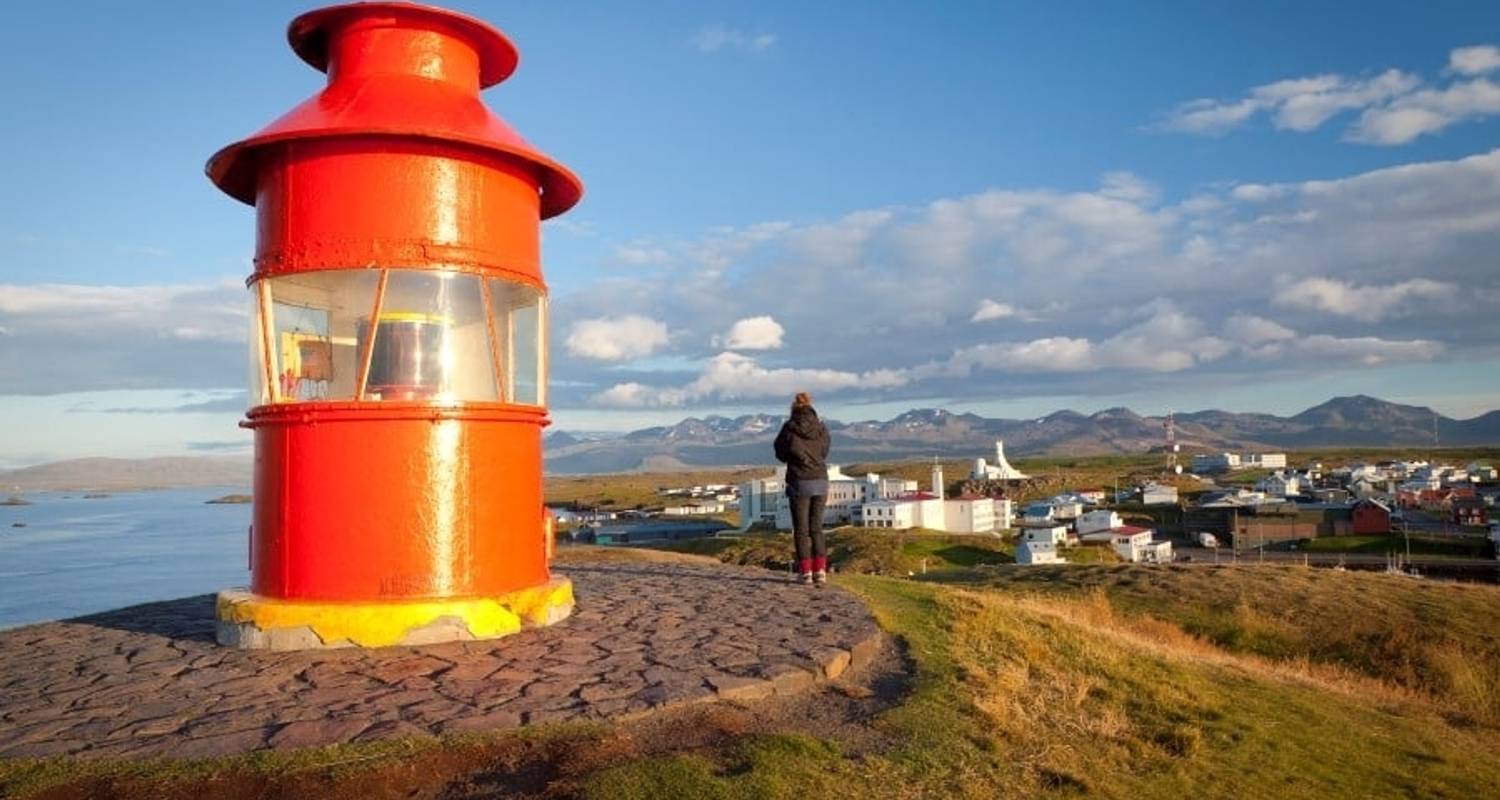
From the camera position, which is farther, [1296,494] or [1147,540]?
[1296,494]

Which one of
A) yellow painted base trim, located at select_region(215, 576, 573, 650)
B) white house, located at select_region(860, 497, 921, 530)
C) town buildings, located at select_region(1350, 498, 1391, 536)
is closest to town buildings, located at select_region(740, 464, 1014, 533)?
white house, located at select_region(860, 497, 921, 530)

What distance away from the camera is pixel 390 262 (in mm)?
8367

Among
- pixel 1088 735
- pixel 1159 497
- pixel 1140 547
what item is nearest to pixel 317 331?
pixel 1088 735

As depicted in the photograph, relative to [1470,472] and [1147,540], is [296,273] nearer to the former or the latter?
[1147,540]

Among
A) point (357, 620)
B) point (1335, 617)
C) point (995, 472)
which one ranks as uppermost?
point (357, 620)

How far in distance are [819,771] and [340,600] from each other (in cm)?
463

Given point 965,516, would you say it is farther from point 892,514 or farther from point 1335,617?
point 1335,617

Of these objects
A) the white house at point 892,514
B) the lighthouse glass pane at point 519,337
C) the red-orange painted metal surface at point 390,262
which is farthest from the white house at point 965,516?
the red-orange painted metal surface at point 390,262

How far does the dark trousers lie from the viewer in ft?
38.0

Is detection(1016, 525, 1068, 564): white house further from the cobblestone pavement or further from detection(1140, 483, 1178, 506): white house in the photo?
the cobblestone pavement

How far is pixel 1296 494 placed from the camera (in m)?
97.0

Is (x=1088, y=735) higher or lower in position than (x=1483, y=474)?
higher

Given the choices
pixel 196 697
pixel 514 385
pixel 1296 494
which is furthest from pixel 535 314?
pixel 1296 494

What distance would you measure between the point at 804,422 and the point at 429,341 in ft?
14.9
